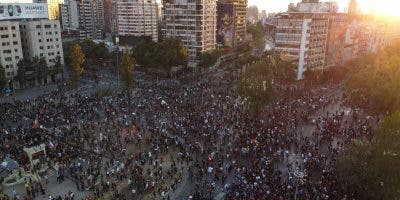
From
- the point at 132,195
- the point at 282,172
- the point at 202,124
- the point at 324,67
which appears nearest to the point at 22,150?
the point at 132,195

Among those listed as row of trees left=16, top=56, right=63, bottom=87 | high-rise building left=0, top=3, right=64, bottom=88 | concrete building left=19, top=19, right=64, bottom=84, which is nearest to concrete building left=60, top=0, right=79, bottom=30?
concrete building left=19, top=19, right=64, bottom=84

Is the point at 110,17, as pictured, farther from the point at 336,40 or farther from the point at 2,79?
the point at 336,40

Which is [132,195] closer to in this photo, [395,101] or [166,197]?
[166,197]

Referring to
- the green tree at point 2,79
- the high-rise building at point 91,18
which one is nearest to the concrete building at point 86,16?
the high-rise building at point 91,18

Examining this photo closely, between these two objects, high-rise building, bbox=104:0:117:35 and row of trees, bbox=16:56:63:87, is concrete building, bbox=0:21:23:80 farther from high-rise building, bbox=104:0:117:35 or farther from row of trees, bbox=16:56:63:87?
high-rise building, bbox=104:0:117:35

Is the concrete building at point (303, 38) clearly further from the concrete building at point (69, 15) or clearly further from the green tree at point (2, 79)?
the concrete building at point (69, 15)

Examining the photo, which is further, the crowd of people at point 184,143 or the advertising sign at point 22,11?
the advertising sign at point 22,11
